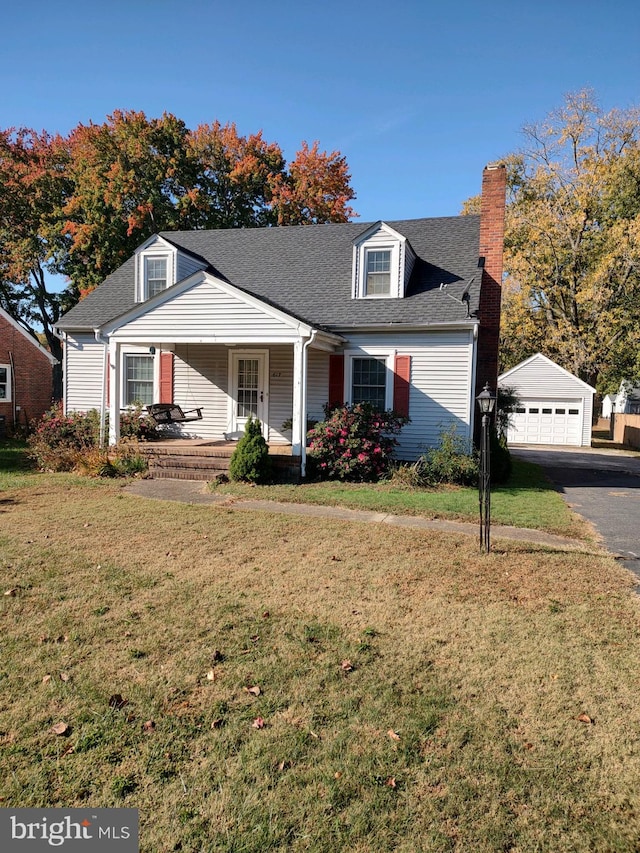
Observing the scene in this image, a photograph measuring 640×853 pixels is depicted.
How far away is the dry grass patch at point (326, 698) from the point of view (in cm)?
247

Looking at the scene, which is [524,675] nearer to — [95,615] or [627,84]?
[95,615]

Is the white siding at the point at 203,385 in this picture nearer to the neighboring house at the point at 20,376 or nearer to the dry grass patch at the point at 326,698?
the dry grass patch at the point at 326,698

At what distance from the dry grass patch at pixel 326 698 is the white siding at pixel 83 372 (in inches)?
405

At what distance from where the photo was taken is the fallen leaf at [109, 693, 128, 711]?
324 cm

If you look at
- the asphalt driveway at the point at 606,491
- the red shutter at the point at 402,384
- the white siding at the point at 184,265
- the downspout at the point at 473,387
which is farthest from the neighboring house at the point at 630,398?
the white siding at the point at 184,265

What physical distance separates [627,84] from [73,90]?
2376 centimetres

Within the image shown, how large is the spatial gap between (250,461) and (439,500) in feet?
12.7

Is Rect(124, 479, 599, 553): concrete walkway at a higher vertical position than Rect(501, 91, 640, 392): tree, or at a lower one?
lower

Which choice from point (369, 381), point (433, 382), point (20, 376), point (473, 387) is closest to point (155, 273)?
point (369, 381)

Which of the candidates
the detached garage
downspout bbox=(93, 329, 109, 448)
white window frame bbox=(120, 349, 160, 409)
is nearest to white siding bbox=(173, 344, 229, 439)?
white window frame bbox=(120, 349, 160, 409)

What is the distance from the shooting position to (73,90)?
10.5 metres

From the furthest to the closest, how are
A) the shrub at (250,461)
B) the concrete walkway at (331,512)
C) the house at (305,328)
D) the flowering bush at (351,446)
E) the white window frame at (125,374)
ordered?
the white window frame at (125,374) → the house at (305,328) → the flowering bush at (351,446) → the shrub at (250,461) → the concrete walkway at (331,512)

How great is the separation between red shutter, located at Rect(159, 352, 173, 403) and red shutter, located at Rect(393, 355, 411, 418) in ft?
21.1

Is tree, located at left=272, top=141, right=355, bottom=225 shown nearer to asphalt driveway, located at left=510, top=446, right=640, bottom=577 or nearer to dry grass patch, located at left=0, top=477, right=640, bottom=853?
asphalt driveway, located at left=510, top=446, right=640, bottom=577
